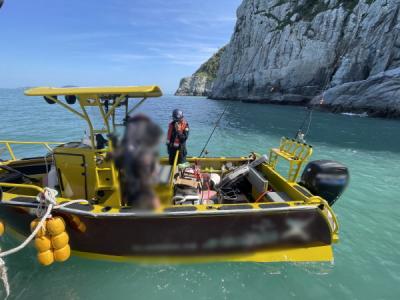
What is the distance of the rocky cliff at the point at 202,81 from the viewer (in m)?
131

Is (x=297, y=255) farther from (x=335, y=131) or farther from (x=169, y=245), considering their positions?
(x=335, y=131)

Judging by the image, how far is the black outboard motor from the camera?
559 cm

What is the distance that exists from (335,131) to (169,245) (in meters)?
22.1

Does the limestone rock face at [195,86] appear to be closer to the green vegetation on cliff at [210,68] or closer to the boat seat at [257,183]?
the green vegetation on cliff at [210,68]

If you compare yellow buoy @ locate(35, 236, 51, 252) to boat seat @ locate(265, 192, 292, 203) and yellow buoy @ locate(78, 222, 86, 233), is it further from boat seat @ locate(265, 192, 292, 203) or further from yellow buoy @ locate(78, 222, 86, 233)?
boat seat @ locate(265, 192, 292, 203)

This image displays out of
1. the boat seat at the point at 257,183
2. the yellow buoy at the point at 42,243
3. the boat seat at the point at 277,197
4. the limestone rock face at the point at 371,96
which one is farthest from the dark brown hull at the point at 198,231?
the limestone rock face at the point at 371,96

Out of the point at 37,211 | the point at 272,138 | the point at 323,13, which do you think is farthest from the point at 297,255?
the point at 323,13

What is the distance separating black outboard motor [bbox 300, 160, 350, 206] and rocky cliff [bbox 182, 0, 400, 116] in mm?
32681

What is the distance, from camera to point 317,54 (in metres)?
45.9

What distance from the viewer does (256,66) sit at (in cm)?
5728

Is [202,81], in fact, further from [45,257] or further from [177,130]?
[45,257]

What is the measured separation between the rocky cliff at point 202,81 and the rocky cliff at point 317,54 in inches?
2362

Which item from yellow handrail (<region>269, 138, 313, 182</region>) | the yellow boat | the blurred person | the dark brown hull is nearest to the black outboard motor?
yellow handrail (<region>269, 138, 313, 182</region>)

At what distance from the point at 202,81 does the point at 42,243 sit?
135 meters
